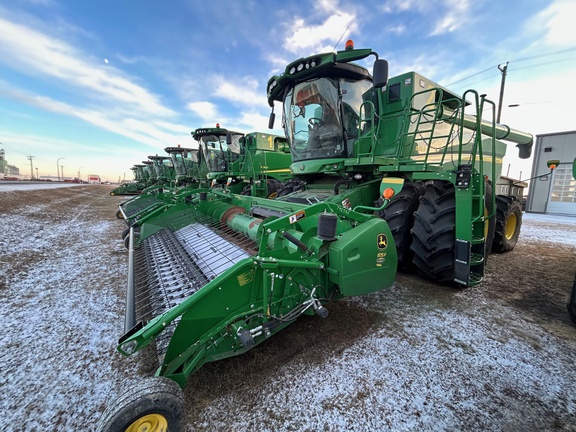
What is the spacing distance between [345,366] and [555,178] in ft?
58.6

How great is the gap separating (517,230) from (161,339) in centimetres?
650

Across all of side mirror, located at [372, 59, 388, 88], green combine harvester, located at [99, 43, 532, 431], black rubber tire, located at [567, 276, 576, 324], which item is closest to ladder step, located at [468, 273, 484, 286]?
green combine harvester, located at [99, 43, 532, 431]

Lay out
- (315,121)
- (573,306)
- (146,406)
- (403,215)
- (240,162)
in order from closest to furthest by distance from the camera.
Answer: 1. (146,406)
2. (573,306)
3. (403,215)
4. (315,121)
5. (240,162)

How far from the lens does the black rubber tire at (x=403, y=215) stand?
317cm

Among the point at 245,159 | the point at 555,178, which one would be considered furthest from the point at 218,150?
the point at 555,178

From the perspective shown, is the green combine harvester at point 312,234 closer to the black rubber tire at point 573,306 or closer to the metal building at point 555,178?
the black rubber tire at point 573,306

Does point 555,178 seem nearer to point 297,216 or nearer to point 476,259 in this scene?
point 476,259

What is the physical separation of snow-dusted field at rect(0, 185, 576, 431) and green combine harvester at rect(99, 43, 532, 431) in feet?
0.98

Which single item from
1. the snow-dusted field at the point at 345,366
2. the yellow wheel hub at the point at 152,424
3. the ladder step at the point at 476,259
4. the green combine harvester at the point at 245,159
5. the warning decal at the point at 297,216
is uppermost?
the green combine harvester at the point at 245,159

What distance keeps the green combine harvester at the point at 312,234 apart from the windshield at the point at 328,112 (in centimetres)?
2

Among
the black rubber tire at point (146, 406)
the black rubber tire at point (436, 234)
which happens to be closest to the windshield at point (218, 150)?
the black rubber tire at point (436, 234)

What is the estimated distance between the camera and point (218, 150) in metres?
10.9

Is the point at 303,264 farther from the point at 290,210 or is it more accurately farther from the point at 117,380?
the point at 117,380

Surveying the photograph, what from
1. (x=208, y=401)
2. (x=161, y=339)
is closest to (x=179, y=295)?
(x=161, y=339)
